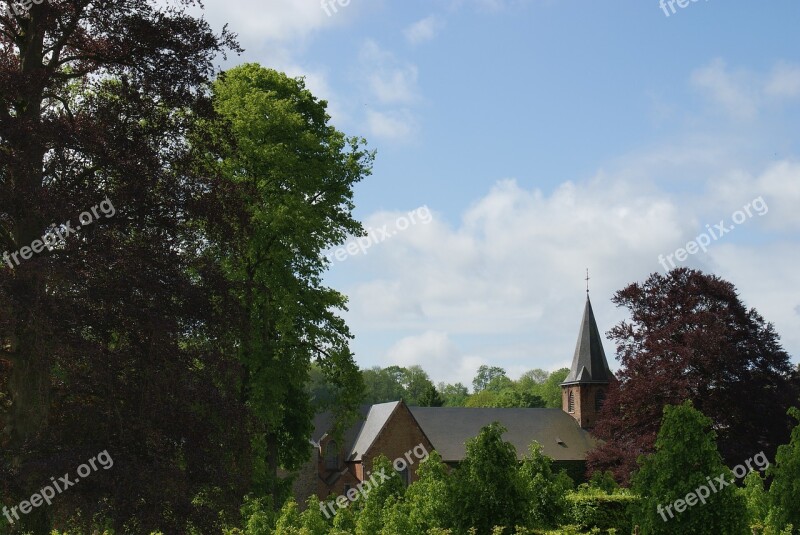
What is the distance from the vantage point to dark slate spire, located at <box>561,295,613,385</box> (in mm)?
53719

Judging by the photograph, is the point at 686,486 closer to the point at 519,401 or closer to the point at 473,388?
the point at 519,401

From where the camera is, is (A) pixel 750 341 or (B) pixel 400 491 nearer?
(B) pixel 400 491

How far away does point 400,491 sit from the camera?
66.7ft

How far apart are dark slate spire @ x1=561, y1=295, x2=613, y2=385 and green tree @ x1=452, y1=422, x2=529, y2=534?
4036cm

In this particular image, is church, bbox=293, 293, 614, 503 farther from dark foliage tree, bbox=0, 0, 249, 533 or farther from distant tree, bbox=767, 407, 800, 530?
dark foliage tree, bbox=0, 0, 249, 533

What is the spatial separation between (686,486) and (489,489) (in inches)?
134

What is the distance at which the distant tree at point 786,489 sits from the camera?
17188mm

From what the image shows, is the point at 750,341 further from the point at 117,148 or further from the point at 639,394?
the point at 117,148

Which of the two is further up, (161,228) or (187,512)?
(161,228)

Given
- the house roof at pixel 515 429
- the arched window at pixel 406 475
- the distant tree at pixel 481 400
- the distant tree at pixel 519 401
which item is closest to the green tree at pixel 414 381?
the distant tree at pixel 481 400

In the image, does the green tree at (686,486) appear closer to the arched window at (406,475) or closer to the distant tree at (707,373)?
the distant tree at (707,373)

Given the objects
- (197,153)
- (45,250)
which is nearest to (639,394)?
(197,153)

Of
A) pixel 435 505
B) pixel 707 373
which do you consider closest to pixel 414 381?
pixel 707 373

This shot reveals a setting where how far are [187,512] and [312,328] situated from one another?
12.5m
